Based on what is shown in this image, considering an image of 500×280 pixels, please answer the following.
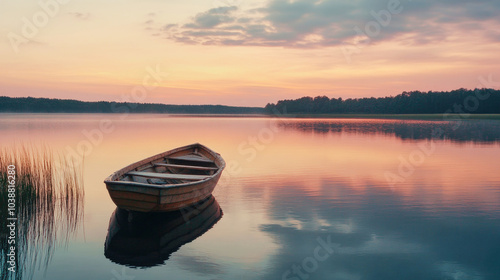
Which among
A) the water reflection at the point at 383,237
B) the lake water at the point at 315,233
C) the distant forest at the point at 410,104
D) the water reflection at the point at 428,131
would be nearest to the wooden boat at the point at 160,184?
the lake water at the point at 315,233

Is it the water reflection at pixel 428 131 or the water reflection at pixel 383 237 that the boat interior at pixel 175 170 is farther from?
the water reflection at pixel 428 131

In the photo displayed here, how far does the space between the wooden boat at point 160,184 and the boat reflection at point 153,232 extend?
1.48 ft

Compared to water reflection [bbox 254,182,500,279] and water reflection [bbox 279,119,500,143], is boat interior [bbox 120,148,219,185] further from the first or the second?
water reflection [bbox 279,119,500,143]

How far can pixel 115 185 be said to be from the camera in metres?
8.81

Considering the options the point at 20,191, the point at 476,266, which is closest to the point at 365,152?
the point at 476,266

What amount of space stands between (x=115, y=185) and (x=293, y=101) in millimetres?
156760

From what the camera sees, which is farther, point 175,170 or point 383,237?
point 175,170

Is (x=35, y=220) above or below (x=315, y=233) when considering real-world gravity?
above

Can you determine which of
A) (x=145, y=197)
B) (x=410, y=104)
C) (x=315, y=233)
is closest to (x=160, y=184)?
(x=145, y=197)

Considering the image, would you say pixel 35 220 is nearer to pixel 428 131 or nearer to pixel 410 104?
pixel 428 131

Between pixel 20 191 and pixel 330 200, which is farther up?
pixel 20 191

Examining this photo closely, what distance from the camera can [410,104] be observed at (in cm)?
12825

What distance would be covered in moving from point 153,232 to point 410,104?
132322mm

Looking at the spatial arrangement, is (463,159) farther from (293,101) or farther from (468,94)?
(293,101)
